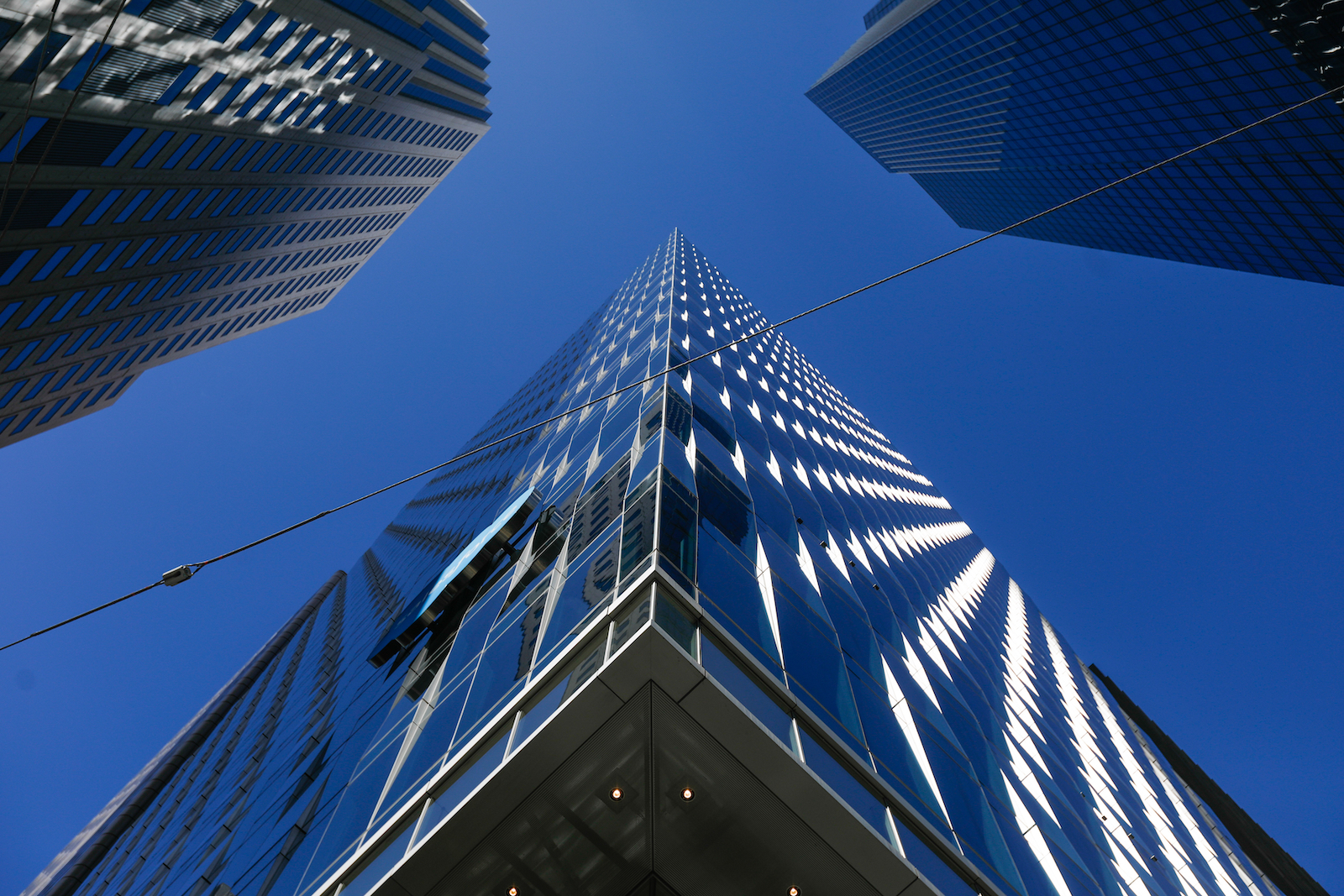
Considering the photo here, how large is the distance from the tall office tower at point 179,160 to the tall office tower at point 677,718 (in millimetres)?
17708

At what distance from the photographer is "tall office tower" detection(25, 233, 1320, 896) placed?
964 cm

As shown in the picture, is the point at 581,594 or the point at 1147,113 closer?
the point at 581,594

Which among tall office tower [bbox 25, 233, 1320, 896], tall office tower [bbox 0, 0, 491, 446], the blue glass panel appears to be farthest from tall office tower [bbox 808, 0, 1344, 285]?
tall office tower [bbox 0, 0, 491, 446]

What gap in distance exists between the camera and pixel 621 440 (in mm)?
17281

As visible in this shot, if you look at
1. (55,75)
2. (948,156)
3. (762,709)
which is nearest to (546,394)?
(55,75)

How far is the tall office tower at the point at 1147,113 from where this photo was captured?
5431 cm

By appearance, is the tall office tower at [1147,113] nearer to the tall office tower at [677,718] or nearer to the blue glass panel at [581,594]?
the tall office tower at [677,718]

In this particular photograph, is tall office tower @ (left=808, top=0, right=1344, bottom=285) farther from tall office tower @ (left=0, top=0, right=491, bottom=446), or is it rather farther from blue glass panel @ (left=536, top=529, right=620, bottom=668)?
tall office tower @ (left=0, top=0, right=491, bottom=446)

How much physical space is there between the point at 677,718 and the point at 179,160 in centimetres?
5149

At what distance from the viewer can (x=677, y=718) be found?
9.55 m

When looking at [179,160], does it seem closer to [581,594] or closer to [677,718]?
[581,594]

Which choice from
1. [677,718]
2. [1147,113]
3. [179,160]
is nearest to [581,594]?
[677,718]

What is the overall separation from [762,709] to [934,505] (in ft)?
184

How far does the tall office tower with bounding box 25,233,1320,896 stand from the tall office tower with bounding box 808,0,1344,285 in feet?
143
